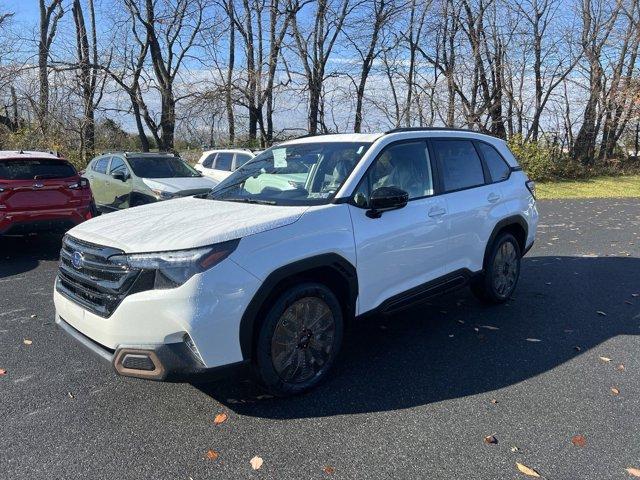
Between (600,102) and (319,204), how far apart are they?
29430 mm

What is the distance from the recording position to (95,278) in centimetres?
316

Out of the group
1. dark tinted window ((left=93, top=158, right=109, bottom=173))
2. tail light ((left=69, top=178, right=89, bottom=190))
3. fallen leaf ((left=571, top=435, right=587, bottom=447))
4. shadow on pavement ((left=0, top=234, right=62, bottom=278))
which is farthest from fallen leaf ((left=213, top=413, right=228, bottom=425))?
dark tinted window ((left=93, top=158, right=109, bottom=173))

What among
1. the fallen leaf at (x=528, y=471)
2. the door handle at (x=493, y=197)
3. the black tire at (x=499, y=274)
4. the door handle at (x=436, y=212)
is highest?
the door handle at (x=493, y=197)

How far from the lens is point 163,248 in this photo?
2.92m

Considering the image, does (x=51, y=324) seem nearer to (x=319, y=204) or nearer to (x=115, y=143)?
(x=319, y=204)

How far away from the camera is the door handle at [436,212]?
4250mm

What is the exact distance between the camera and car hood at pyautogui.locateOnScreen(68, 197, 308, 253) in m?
2.97

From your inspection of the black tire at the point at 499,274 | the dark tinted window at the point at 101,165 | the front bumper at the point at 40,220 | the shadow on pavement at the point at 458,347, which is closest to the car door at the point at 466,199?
the black tire at the point at 499,274

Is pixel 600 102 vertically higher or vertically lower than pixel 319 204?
higher

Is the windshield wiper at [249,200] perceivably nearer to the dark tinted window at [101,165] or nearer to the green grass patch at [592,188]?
the dark tinted window at [101,165]

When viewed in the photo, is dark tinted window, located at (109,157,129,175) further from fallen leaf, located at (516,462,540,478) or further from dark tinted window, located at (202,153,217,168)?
fallen leaf, located at (516,462,540,478)

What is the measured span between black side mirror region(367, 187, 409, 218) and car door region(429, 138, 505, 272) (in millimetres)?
881

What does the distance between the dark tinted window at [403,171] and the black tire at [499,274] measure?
127 cm

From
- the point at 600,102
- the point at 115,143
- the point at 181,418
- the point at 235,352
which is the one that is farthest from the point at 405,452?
the point at 600,102
